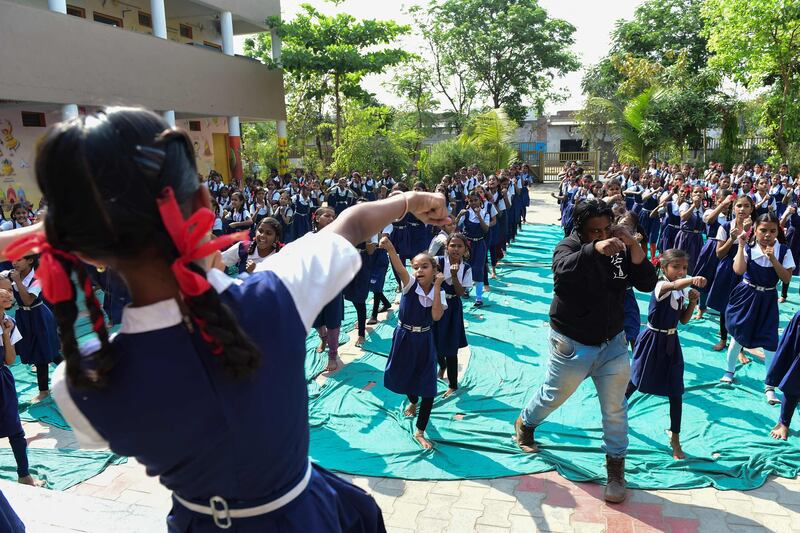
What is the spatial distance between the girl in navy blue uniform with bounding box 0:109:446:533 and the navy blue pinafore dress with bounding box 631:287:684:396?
3.69 meters

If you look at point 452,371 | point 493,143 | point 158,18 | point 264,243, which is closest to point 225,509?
point 452,371

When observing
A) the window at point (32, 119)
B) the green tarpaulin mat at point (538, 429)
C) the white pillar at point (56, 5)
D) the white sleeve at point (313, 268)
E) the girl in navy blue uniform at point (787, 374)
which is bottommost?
the green tarpaulin mat at point (538, 429)

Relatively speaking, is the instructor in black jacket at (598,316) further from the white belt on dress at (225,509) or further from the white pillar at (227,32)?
the white pillar at (227,32)

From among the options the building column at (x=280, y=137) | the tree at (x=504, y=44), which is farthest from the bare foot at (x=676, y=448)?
the tree at (x=504, y=44)

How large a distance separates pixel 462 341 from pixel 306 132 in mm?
22085

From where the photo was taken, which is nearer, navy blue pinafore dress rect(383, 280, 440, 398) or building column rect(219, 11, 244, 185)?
navy blue pinafore dress rect(383, 280, 440, 398)

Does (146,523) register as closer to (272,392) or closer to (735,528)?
(272,392)

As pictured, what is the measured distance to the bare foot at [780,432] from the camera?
431cm

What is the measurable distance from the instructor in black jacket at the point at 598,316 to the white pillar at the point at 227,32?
16.7 meters

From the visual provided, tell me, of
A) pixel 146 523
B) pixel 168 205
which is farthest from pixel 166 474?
pixel 146 523

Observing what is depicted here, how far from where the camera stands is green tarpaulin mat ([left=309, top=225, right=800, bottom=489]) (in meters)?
4.06

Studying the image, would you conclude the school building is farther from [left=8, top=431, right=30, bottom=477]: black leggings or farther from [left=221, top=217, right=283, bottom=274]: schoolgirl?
[left=8, top=431, right=30, bottom=477]: black leggings

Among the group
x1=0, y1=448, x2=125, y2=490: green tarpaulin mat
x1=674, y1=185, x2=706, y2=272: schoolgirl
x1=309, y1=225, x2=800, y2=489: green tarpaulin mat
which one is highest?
x1=674, y1=185, x2=706, y2=272: schoolgirl

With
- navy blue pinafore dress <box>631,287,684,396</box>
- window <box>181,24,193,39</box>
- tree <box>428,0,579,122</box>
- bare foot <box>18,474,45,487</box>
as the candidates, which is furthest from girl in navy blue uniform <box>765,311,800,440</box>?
tree <box>428,0,579,122</box>
